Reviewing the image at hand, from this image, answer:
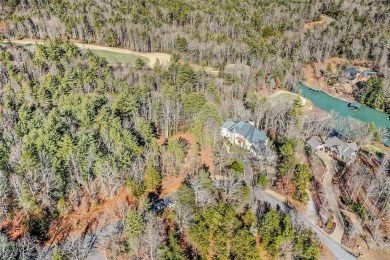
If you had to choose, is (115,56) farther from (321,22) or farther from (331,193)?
(321,22)

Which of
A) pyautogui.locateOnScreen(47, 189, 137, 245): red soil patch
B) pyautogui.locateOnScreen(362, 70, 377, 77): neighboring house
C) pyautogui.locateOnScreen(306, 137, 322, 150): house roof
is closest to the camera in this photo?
pyautogui.locateOnScreen(47, 189, 137, 245): red soil patch

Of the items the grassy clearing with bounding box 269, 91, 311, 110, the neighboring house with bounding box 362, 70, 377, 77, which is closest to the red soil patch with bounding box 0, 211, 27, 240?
the grassy clearing with bounding box 269, 91, 311, 110

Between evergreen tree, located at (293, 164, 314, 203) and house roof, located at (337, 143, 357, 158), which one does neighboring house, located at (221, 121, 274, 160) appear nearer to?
evergreen tree, located at (293, 164, 314, 203)

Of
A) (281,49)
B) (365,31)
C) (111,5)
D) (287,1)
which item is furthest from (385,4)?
(111,5)

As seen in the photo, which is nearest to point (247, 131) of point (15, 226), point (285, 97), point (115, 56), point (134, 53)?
point (285, 97)

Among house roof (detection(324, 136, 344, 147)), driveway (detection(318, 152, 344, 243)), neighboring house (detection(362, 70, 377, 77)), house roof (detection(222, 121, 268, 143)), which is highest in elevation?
house roof (detection(222, 121, 268, 143))

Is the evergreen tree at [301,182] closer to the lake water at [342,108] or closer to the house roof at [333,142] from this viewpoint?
the house roof at [333,142]

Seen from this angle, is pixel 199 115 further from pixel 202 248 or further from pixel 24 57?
pixel 24 57
